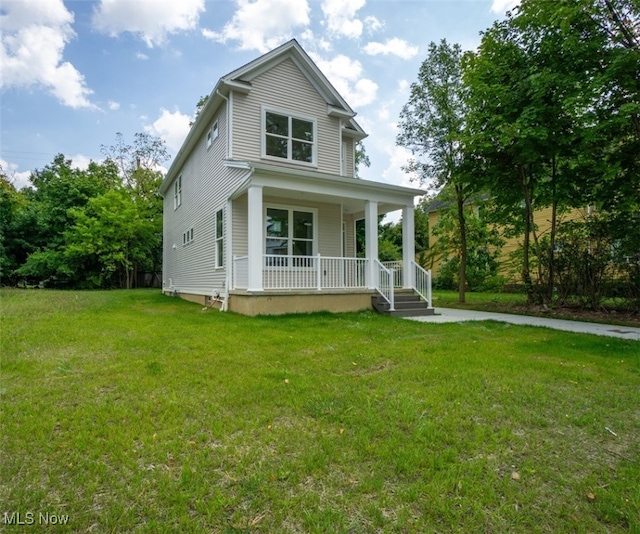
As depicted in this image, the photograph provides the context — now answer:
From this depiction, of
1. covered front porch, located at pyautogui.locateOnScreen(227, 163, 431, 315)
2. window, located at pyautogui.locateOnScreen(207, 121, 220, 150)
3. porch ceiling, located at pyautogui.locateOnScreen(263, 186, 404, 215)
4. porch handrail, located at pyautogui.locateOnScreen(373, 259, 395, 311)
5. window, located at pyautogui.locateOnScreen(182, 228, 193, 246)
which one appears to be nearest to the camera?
covered front porch, located at pyautogui.locateOnScreen(227, 163, 431, 315)

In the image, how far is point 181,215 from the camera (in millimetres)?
16094

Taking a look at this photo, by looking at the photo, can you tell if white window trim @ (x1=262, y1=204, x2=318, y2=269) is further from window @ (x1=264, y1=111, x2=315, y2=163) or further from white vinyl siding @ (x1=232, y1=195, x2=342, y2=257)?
window @ (x1=264, y1=111, x2=315, y2=163)

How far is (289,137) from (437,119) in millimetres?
5436

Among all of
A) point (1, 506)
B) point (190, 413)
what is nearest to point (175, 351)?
point (190, 413)

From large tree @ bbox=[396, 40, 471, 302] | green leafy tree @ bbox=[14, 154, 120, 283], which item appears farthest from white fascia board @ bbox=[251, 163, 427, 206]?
green leafy tree @ bbox=[14, 154, 120, 283]

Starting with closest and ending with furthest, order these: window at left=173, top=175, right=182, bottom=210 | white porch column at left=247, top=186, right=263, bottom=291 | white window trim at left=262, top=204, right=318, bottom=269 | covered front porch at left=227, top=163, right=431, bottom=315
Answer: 1. white porch column at left=247, top=186, right=263, bottom=291
2. covered front porch at left=227, top=163, right=431, bottom=315
3. white window trim at left=262, top=204, right=318, bottom=269
4. window at left=173, top=175, right=182, bottom=210

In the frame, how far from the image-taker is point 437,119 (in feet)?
41.7

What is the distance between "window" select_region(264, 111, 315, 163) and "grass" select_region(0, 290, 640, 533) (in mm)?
7322

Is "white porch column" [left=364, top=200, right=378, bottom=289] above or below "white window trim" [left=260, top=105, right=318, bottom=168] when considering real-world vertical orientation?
below

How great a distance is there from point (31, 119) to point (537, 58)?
19.1 m

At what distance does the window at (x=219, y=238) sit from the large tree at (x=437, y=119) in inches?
285

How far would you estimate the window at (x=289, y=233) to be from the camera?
10.2 m

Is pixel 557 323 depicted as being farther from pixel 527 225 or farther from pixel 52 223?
pixel 52 223

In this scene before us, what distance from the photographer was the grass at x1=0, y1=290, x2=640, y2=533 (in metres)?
1.88
